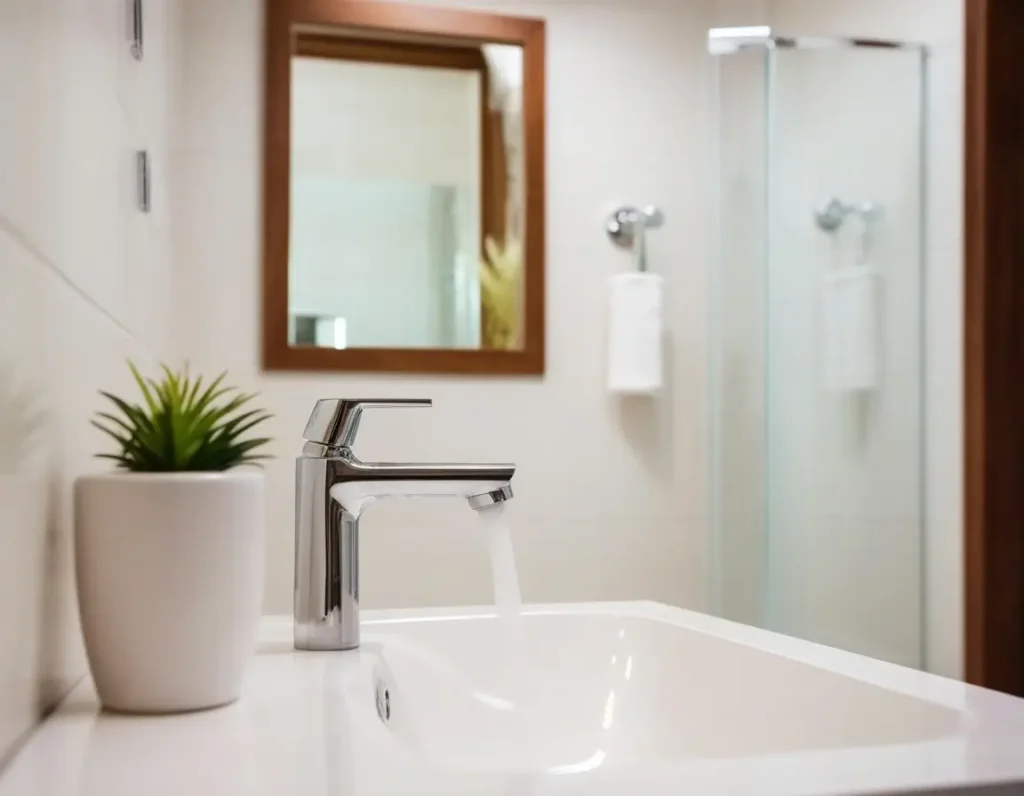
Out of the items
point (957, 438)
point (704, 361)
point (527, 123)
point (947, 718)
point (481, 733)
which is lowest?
point (481, 733)

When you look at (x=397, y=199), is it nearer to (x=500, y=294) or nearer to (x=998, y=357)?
(x=500, y=294)

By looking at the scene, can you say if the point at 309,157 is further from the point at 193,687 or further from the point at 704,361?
the point at 193,687

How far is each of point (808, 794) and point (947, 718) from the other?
25cm

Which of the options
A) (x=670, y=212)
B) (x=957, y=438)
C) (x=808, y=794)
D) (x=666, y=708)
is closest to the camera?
(x=808, y=794)

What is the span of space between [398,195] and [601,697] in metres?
1.03

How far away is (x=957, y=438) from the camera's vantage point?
1.55 m

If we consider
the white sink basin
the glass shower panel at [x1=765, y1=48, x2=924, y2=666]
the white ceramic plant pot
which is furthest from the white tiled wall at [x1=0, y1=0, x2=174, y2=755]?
the glass shower panel at [x1=765, y1=48, x2=924, y2=666]

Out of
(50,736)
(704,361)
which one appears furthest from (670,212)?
(50,736)

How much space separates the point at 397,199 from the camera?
179 cm

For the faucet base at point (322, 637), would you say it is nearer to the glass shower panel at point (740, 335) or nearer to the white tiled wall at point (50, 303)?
the white tiled wall at point (50, 303)

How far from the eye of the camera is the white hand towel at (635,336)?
6.03 ft

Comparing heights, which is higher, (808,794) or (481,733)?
(808,794)

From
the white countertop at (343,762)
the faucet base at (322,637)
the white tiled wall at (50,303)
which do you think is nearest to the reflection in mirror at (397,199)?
the white tiled wall at (50,303)

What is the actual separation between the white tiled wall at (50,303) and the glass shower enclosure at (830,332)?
3.57 feet
